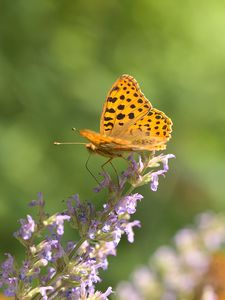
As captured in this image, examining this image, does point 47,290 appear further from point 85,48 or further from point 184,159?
point 85,48

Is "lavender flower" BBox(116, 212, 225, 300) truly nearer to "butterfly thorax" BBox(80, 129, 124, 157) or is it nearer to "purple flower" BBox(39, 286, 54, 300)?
"butterfly thorax" BBox(80, 129, 124, 157)

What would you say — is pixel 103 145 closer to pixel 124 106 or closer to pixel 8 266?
pixel 124 106

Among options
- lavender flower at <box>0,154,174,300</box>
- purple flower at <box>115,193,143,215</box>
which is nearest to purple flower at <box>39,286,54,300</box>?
lavender flower at <box>0,154,174,300</box>

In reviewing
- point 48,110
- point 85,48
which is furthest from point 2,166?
point 85,48

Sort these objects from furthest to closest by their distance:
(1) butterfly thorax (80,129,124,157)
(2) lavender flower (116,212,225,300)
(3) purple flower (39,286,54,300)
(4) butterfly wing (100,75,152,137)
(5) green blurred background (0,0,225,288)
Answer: (5) green blurred background (0,0,225,288) < (2) lavender flower (116,212,225,300) < (4) butterfly wing (100,75,152,137) < (1) butterfly thorax (80,129,124,157) < (3) purple flower (39,286,54,300)

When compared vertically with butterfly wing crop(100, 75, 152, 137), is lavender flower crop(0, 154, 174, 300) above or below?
below

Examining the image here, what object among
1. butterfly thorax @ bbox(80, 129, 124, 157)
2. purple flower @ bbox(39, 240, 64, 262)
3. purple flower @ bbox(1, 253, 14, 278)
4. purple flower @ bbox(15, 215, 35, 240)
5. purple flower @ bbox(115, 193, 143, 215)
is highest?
butterfly thorax @ bbox(80, 129, 124, 157)

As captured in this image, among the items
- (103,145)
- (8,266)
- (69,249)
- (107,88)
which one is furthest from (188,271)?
(107,88)
